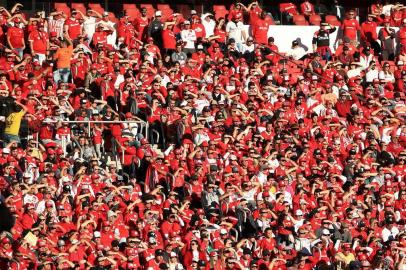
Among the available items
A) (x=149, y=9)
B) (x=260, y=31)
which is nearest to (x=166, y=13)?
(x=149, y=9)

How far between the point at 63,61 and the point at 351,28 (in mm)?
7176

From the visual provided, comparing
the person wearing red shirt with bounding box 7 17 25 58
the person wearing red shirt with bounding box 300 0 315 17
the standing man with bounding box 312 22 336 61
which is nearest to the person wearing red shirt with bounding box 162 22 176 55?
the person wearing red shirt with bounding box 7 17 25 58

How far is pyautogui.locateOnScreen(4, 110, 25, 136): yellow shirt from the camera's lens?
24.5 metres

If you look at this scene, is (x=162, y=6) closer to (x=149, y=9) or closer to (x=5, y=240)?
(x=149, y=9)

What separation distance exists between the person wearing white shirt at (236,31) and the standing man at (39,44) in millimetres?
4198

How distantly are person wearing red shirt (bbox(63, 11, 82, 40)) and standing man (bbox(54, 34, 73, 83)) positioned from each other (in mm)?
817

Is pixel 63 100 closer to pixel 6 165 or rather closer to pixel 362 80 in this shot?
pixel 6 165

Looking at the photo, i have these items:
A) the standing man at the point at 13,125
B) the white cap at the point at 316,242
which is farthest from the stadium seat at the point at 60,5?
the white cap at the point at 316,242

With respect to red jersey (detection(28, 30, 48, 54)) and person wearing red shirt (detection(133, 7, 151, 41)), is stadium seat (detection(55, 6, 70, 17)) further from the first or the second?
red jersey (detection(28, 30, 48, 54))

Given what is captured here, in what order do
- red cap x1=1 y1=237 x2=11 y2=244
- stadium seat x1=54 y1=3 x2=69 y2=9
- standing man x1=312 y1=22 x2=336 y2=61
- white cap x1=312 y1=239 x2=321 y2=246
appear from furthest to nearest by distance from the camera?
standing man x1=312 y1=22 x2=336 y2=61
stadium seat x1=54 y1=3 x2=69 y2=9
white cap x1=312 y1=239 x2=321 y2=246
red cap x1=1 y1=237 x2=11 y2=244

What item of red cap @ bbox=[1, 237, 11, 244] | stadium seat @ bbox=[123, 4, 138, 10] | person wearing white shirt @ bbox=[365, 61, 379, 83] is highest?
stadium seat @ bbox=[123, 4, 138, 10]

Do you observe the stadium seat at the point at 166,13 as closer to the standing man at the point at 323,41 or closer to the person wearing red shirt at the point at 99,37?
the person wearing red shirt at the point at 99,37

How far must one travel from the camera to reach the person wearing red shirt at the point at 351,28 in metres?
30.7

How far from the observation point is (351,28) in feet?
101
